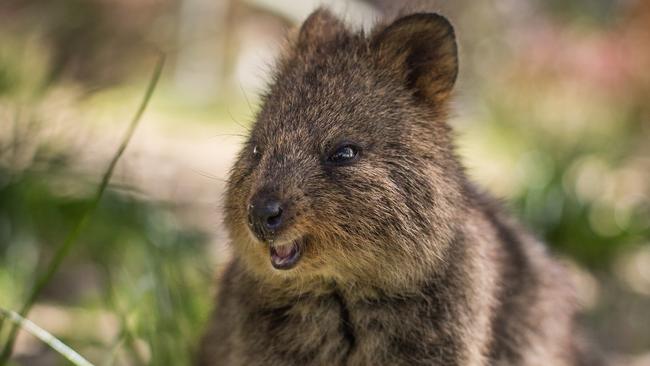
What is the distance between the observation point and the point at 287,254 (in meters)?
3.33

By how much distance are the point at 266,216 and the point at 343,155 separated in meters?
0.49

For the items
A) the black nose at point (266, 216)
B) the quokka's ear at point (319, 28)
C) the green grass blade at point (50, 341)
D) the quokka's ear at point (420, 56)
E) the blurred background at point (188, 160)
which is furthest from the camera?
the blurred background at point (188, 160)

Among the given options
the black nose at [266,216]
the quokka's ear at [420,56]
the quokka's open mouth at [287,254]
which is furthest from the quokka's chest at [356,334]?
the quokka's ear at [420,56]

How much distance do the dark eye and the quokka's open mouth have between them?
37 cm

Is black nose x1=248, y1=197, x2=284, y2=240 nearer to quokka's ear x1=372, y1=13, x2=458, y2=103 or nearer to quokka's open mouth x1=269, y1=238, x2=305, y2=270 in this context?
quokka's open mouth x1=269, y1=238, x2=305, y2=270

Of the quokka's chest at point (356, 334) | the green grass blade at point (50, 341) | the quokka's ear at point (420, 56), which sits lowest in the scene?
the green grass blade at point (50, 341)

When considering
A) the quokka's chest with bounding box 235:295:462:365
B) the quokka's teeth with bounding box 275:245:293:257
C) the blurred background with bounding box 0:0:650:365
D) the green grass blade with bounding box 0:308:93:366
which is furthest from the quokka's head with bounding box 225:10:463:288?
the green grass blade with bounding box 0:308:93:366

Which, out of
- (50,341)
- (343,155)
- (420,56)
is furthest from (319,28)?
(50,341)

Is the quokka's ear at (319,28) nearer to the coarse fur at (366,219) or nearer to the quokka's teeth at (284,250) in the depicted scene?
the coarse fur at (366,219)

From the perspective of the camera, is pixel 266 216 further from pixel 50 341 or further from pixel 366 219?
pixel 50 341

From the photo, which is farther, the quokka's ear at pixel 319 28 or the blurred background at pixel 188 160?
the blurred background at pixel 188 160

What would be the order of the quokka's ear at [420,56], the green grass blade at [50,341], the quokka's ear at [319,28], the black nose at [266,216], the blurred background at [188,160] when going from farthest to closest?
the blurred background at [188,160] < the quokka's ear at [319,28] < the quokka's ear at [420,56] < the green grass blade at [50,341] < the black nose at [266,216]

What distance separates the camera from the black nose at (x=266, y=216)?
125 inches

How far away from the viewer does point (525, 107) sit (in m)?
12.4
